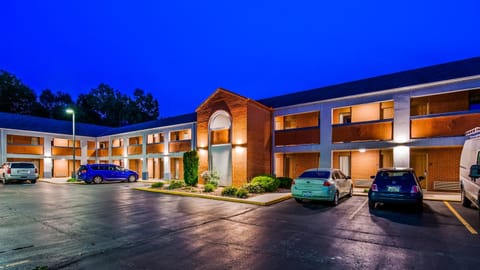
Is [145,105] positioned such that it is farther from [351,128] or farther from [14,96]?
[351,128]

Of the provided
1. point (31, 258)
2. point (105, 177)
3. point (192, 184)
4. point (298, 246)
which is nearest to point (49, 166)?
point (105, 177)

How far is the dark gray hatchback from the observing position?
28.6 feet

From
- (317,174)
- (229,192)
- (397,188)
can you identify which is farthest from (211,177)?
(397,188)

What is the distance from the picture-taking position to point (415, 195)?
28.4 ft

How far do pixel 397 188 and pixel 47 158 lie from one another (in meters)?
33.5

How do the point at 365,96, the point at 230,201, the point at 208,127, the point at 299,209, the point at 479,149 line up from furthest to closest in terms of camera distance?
the point at 208,127 → the point at 365,96 → the point at 230,201 → the point at 299,209 → the point at 479,149

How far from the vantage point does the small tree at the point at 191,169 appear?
54.0 ft

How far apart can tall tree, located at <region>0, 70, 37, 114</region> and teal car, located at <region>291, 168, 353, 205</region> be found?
202ft

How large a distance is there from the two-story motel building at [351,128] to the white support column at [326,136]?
6 cm

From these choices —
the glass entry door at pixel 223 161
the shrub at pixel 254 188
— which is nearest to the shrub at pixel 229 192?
the shrub at pixel 254 188

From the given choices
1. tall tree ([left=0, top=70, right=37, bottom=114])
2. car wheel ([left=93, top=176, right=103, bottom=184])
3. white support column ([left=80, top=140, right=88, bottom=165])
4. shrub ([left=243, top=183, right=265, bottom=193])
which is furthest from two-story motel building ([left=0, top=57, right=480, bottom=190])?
tall tree ([left=0, top=70, right=37, bottom=114])

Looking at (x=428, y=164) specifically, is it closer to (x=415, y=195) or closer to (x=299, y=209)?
(x=415, y=195)

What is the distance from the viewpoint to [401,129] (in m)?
13.1

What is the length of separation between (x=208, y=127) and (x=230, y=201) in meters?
8.17
